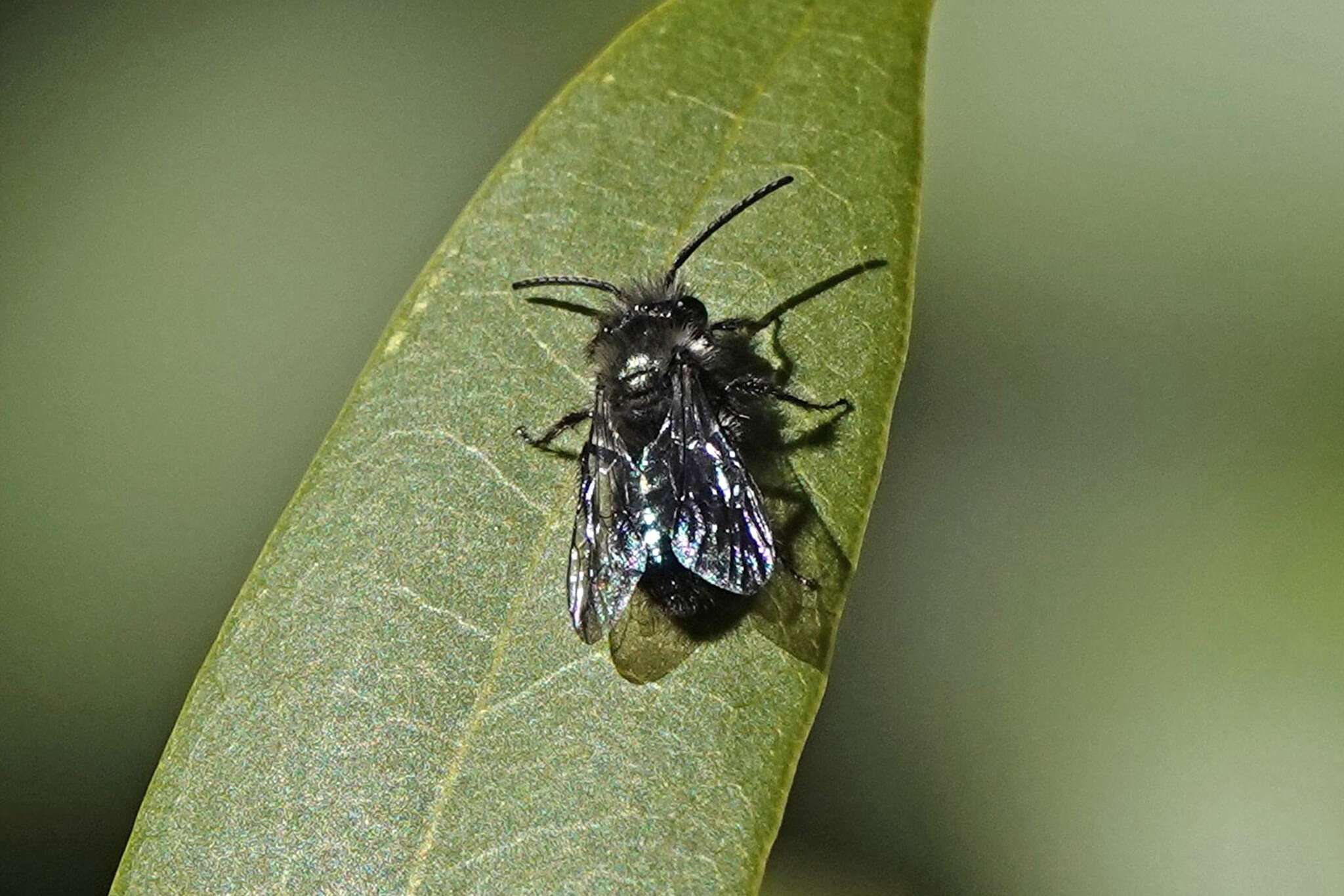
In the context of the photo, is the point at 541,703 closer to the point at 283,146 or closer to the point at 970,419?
the point at 970,419

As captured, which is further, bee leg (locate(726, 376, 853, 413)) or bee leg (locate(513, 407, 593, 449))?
bee leg (locate(513, 407, 593, 449))

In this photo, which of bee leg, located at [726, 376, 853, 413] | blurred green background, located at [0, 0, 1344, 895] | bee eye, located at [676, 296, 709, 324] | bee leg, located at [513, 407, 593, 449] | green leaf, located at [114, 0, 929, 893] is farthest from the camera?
blurred green background, located at [0, 0, 1344, 895]

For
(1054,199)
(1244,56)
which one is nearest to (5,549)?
(1054,199)

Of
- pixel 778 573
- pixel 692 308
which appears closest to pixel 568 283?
pixel 692 308

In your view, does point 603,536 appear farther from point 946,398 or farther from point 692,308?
point 946,398

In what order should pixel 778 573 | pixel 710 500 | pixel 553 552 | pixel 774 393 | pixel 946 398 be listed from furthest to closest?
1. pixel 946 398
2. pixel 710 500
3. pixel 774 393
4. pixel 778 573
5. pixel 553 552

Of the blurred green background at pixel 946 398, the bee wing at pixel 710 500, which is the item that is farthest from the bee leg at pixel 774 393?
the blurred green background at pixel 946 398

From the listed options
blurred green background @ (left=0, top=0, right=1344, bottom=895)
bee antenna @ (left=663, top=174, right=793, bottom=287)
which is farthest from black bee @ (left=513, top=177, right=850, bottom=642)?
blurred green background @ (left=0, top=0, right=1344, bottom=895)

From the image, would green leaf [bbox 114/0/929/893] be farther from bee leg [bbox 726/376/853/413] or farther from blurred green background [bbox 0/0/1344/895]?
blurred green background [bbox 0/0/1344/895]
